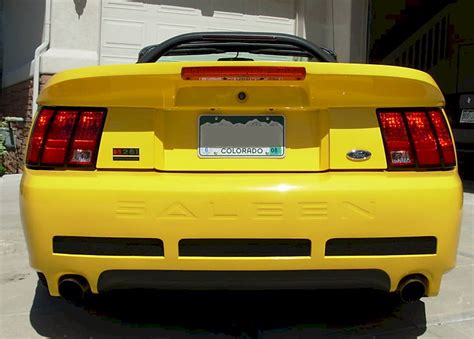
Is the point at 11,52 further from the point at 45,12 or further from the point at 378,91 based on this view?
the point at 378,91

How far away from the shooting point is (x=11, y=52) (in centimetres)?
1091

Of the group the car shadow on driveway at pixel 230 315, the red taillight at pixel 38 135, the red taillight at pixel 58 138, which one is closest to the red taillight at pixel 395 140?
the car shadow on driveway at pixel 230 315

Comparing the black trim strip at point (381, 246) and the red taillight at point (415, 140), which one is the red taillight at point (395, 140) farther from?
the black trim strip at point (381, 246)

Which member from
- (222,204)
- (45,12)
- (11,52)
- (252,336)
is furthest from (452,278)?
(11,52)

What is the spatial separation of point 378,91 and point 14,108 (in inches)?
371

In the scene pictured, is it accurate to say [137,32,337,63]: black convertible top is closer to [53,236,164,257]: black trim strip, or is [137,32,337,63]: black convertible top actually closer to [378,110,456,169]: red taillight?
[378,110,456,169]: red taillight

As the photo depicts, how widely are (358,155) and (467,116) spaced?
23.6ft

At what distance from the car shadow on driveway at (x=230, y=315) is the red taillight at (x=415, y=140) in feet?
2.50

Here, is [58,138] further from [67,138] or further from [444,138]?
[444,138]

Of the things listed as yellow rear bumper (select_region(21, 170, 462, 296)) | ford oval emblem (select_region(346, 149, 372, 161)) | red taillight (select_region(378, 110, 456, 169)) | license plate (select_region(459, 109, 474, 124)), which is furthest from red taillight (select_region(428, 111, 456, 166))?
license plate (select_region(459, 109, 474, 124))

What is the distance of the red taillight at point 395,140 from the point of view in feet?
7.36

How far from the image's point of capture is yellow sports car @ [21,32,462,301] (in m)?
2.13

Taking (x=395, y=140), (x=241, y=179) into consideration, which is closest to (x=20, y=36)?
(x=241, y=179)

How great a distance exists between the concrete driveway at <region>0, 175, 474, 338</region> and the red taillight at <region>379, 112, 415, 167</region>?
80 centimetres
